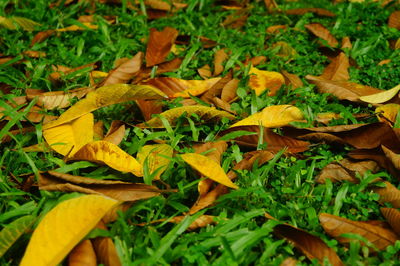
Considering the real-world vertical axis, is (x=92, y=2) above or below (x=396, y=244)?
above

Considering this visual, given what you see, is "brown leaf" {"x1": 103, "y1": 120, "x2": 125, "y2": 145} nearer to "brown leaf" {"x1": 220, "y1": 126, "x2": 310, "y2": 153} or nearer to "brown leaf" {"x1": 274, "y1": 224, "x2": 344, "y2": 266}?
"brown leaf" {"x1": 220, "y1": 126, "x2": 310, "y2": 153}

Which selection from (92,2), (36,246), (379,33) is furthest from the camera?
(92,2)

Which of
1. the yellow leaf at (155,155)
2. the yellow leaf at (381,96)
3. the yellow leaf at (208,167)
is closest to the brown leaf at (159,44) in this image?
the yellow leaf at (155,155)

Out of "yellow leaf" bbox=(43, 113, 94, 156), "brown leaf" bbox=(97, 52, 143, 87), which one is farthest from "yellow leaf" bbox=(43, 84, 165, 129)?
"brown leaf" bbox=(97, 52, 143, 87)

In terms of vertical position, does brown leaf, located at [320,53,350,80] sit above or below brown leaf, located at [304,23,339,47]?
below

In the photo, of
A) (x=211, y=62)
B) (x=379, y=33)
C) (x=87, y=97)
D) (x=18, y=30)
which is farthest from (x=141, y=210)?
(x=379, y=33)

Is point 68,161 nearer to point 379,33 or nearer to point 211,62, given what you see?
point 211,62
